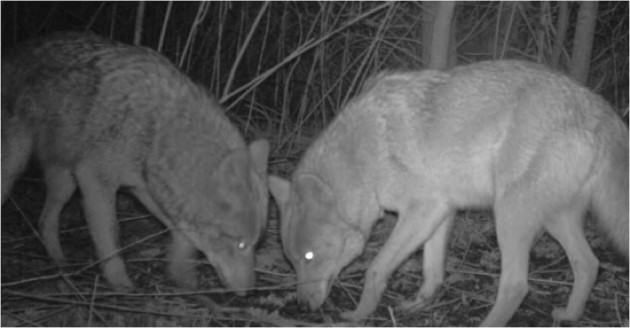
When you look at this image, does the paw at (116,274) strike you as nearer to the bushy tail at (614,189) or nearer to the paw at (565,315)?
the paw at (565,315)

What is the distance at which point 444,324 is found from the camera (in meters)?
5.14

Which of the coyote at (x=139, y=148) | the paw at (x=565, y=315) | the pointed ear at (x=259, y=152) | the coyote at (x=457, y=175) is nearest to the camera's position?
the coyote at (x=457, y=175)

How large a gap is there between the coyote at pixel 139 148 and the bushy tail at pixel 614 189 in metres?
2.39

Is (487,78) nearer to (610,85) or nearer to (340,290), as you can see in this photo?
(340,290)

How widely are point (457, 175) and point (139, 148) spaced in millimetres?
2413

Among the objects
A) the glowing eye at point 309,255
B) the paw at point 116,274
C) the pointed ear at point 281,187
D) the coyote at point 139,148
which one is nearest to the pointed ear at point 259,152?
the coyote at point 139,148

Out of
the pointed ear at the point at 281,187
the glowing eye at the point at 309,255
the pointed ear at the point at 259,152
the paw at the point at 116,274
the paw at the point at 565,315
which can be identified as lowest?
the paw at the point at 116,274

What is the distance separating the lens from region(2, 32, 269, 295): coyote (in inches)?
211

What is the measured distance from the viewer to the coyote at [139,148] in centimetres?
536

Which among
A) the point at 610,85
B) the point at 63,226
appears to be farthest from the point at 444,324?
the point at 610,85

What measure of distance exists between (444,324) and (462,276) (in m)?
0.86

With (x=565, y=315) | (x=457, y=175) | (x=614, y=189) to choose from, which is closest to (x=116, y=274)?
(x=457, y=175)

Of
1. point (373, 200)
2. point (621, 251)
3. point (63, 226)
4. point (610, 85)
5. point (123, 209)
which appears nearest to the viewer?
point (621, 251)

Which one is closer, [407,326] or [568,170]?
[568,170]
